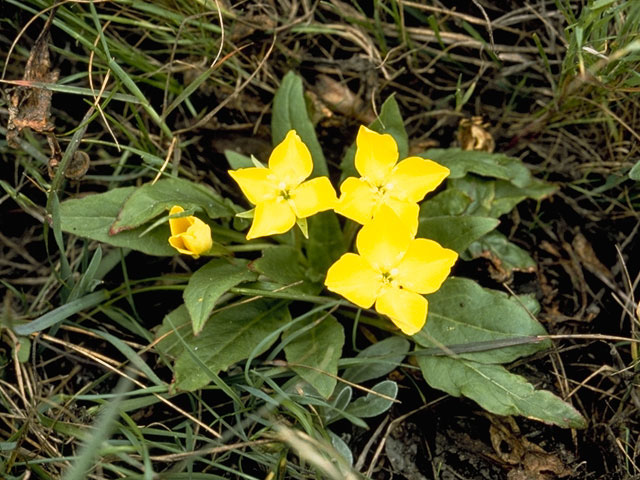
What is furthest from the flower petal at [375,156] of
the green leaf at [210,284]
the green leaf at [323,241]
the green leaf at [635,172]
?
the green leaf at [635,172]

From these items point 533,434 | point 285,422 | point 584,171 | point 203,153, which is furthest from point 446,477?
point 203,153

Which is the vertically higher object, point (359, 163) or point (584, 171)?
point (359, 163)

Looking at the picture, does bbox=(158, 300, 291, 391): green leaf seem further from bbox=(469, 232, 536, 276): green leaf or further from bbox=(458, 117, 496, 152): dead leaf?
bbox=(458, 117, 496, 152): dead leaf

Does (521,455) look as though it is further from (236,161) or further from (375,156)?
(236,161)

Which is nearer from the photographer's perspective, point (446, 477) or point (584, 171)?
point (446, 477)

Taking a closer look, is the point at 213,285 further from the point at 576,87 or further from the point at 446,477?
the point at 576,87

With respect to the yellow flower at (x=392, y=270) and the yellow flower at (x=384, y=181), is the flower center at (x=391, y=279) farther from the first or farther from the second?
the yellow flower at (x=384, y=181)

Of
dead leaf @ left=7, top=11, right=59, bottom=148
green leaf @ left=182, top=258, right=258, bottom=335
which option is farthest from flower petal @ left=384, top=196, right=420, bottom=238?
dead leaf @ left=7, top=11, right=59, bottom=148
